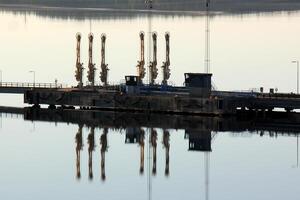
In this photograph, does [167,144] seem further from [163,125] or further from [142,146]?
[163,125]

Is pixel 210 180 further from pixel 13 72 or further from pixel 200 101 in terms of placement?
pixel 13 72

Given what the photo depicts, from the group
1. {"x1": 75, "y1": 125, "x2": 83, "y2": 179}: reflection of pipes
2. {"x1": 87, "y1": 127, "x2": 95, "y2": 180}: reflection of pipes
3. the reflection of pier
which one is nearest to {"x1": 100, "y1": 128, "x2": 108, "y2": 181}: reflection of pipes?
the reflection of pier

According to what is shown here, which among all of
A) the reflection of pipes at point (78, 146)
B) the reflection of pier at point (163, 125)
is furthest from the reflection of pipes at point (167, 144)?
the reflection of pipes at point (78, 146)

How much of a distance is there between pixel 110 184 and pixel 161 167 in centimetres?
610

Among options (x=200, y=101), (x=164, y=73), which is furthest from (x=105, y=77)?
(x=200, y=101)

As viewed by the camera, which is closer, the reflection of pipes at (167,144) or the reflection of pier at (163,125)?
the reflection of pipes at (167,144)

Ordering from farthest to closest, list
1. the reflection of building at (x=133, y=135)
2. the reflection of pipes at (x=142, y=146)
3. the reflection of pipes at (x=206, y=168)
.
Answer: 1. the reflection of building at (x=133, y=135)
2. the reflection of pipes at (x=142, y=146)
3. the reflection of pipes at (x=206, y=168)

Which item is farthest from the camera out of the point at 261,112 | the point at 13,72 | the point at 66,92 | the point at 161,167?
the point at 13,72

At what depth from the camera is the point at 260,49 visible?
455ft

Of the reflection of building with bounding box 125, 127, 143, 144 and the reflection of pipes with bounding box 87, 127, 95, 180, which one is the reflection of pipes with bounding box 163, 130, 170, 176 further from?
the reflection of pipes with bounding box 87, 127, 95, 180

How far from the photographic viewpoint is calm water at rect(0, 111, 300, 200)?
56.4 m

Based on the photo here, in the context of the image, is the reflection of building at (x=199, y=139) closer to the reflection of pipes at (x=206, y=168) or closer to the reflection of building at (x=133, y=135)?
the reflection of pipes at (x=206, y=168)

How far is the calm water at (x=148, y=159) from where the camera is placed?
56438 mm

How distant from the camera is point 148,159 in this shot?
66.8 m
